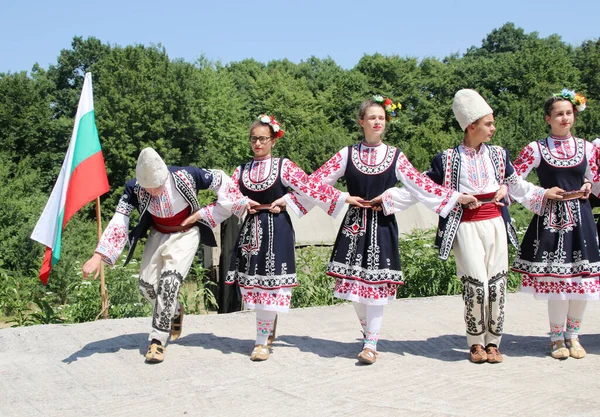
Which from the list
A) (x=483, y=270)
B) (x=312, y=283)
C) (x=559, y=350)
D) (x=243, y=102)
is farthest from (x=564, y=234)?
(x=243, y=102)

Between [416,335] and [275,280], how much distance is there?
1.50 meters

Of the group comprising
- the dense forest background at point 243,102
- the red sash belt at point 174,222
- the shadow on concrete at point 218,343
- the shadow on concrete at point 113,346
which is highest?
the dense forest background at point 243,102

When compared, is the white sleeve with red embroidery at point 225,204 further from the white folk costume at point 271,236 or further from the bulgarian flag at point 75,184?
the bulgarian flag at point 75,184

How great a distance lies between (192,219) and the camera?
502cm

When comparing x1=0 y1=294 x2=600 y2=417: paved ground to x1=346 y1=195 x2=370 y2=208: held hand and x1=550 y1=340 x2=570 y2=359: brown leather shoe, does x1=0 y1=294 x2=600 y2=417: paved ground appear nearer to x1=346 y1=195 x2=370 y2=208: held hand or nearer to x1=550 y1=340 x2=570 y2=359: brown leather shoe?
x1=550 y1=340 x2=570 y2=359: brown leather shoe

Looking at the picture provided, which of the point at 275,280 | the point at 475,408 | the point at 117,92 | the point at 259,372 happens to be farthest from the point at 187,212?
the point at 117,92

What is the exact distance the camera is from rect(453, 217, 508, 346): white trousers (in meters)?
4.64

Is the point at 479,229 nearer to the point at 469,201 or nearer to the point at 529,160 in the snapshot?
the point at 469,201

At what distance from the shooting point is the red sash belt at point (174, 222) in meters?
5.01

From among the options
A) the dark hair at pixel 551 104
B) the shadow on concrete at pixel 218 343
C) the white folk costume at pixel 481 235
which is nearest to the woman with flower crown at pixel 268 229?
the shadow on concrete at pixel 218 343

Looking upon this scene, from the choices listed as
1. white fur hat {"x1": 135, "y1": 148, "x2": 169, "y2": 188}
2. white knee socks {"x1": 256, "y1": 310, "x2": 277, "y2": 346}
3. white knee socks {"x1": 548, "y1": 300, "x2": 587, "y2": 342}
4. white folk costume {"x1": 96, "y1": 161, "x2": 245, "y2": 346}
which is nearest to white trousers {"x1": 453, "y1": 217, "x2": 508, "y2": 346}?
white knee socks {"x1": 548, "y1": 300, "x2": 587, "y2": 342}

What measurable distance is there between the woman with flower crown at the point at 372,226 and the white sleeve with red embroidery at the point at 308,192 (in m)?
0.14

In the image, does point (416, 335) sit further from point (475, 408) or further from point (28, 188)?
point (28, 188)

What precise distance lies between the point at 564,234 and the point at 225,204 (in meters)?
2.41
